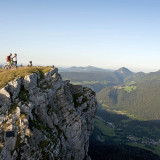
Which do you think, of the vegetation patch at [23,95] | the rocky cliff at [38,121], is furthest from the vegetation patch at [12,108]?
the vegetation patch at [23,95]

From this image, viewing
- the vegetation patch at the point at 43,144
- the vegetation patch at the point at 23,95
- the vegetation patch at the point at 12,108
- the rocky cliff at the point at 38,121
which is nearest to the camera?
the rocky cliff at the point at 38,121

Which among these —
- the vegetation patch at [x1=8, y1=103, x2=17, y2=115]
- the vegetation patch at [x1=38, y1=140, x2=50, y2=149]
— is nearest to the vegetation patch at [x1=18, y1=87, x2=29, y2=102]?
the vegetation patch at [x1=8, y1=103, x2=17, y2=115]

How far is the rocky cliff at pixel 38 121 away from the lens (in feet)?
116

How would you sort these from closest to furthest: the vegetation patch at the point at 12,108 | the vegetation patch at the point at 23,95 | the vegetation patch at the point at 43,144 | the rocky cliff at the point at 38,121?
1. the rocky cliff at the point at 38,121
2. the vegetation patch at the point at 43,144
3. the vegetation patch at the point at 12,108
4. the vegetation patch at the point at 23,95

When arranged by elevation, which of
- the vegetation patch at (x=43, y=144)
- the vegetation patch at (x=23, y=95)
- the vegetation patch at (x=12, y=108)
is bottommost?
the vegetation patch at (x=43, y=144)

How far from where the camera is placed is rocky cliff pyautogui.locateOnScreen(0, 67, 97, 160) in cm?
3538

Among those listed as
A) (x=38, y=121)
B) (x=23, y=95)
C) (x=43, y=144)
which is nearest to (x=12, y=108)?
(x=23, y=95)

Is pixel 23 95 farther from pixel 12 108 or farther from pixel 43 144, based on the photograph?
pixel 43 144

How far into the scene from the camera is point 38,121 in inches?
1674

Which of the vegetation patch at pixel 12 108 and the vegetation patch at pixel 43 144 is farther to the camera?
the vegetation patch at pixel 12 108

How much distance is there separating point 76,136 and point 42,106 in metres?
17.9

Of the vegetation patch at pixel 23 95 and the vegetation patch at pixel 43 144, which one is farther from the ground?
the vegetation patch at pixel 23 95

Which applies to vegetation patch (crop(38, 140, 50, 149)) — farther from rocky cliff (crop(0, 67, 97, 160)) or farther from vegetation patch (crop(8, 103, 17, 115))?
vegetation patch (crop(8, 103, 17, 115))

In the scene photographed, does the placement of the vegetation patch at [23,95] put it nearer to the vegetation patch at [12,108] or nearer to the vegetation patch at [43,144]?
the vegetation patch at [12,108]
